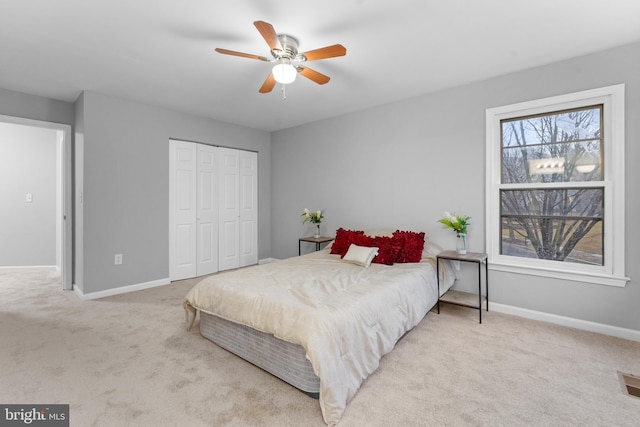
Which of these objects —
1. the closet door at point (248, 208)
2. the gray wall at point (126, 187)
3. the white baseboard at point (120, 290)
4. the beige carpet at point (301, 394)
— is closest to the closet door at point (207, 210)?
the gray wall at point (126, 187)

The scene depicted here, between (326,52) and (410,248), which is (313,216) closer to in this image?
(410,248)

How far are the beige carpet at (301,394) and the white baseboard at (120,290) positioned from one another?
58 centimetres

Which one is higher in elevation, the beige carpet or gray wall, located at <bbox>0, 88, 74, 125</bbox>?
gray wall, located at <bbox>0, 88, 74, 125</bbox>

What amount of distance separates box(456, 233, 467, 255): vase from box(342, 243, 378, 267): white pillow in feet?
3.11

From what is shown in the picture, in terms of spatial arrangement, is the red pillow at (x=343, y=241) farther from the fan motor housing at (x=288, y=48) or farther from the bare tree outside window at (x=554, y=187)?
the fan motor housing at (x=288, y=48)

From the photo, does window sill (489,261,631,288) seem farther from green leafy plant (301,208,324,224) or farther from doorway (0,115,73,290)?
doorway (0,115,73,290)

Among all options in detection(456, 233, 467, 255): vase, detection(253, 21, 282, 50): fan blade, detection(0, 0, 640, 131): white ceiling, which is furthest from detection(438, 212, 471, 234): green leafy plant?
detection(253, 21, 282, 50): fan blade

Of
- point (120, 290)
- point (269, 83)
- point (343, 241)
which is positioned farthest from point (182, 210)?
point (269, 83)

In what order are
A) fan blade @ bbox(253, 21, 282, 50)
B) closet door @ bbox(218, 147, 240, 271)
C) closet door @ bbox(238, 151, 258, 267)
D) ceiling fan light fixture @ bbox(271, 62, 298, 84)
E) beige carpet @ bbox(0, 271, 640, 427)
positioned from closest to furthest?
beige carpet @ bbox(0, 271, 640, 427), fan blade @ bbox(253, 21, 282, 50), ceiling fan light fixture @ bbox(271, 62, 298, 84), closet door @ bbox(218, 147, 240, 271), closet door @ bbox(238, 151, 258, 267)

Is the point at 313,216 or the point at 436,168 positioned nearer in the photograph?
the point at 436,168

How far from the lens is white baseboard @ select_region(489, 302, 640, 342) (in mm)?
2576

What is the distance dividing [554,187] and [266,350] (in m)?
3.12

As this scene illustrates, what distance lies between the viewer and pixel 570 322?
9.25ft

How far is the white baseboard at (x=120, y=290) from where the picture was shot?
3.64 metres
